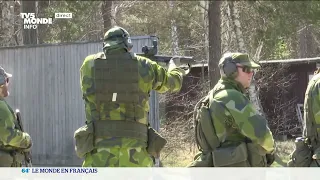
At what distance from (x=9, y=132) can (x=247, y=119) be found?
227 centimetres

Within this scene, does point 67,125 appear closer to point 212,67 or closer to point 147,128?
point 212,67

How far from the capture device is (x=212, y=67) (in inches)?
478

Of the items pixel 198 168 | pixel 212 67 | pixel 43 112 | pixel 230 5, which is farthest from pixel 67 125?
pixel 198 168

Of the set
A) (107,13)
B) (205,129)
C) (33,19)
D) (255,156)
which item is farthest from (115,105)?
(33,19)

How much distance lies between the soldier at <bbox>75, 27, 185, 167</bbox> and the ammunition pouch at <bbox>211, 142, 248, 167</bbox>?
2.20ft

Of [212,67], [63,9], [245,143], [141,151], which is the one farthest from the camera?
[63,9]

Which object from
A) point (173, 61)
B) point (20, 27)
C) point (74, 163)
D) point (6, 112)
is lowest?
point (74, 163)

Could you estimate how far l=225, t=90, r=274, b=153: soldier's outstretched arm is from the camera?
13.9 ft

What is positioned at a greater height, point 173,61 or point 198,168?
point 173,61

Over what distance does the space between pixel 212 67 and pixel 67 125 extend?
11.7ft

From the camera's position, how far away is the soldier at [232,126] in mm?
4273

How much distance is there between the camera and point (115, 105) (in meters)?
4.63

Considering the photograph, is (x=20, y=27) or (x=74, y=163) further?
(x=20, y=27)

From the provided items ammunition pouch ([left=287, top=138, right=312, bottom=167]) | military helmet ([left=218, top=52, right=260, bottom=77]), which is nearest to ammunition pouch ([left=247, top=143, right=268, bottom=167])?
military helmet ([left=218, top=52, right=260, bottom=77])
